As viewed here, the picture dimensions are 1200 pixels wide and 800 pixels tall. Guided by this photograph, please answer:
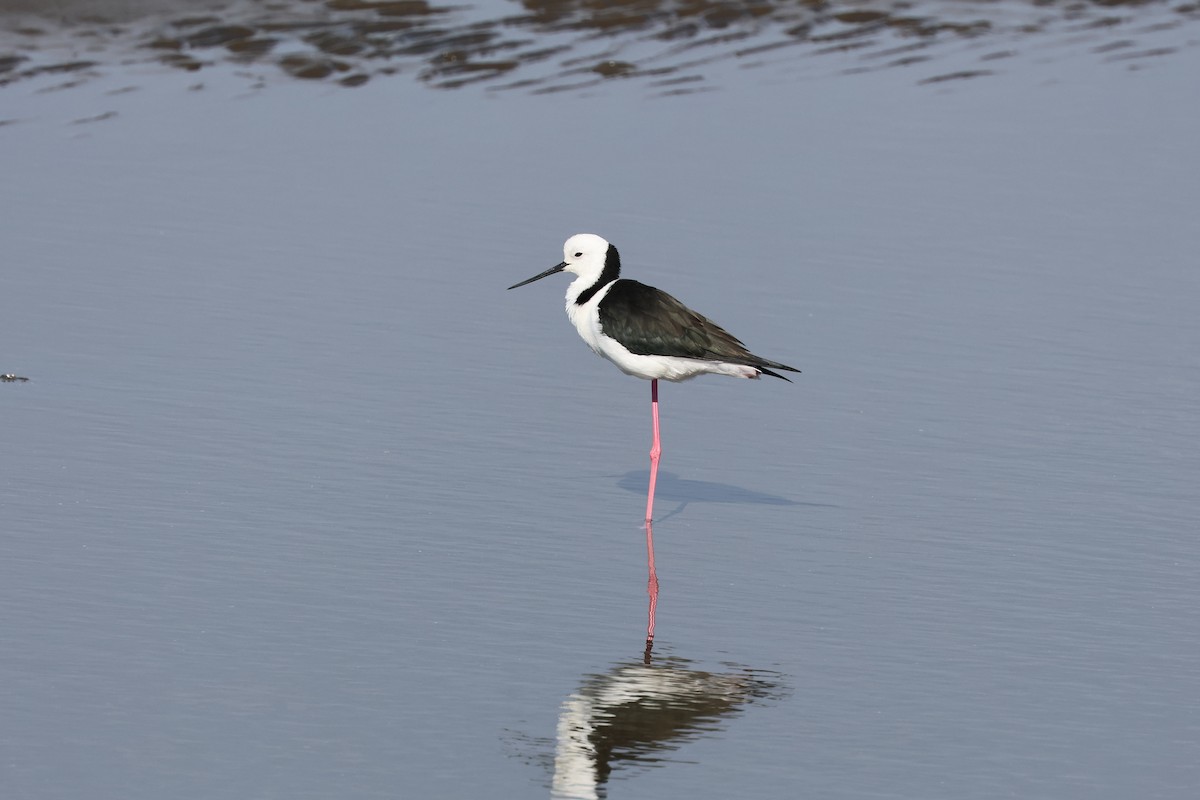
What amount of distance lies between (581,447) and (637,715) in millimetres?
2757

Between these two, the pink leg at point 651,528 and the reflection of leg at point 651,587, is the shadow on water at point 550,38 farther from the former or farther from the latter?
the reflection of leg at point 651,587

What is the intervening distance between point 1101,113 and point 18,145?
7.27 meters

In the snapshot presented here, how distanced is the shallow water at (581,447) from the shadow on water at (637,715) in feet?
0.05

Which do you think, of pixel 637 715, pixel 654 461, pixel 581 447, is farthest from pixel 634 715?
pixel 581 447

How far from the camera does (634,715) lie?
222 inches

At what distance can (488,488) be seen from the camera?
7.66 m

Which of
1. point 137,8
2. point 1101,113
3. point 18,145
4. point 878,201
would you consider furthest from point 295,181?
point 1101,113

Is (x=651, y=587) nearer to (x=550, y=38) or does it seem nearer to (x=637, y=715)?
(x=637, y=715)

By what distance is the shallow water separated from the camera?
5523mm

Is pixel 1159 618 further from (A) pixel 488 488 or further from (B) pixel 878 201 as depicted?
(B) pixel 878 201

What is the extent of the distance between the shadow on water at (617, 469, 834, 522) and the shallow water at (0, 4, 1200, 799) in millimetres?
28

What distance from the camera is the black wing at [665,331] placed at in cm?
791

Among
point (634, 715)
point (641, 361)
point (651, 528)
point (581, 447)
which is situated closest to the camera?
point (634, 715)

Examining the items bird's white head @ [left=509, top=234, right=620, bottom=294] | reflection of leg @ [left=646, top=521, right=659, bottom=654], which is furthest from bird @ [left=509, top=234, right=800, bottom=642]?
reflection of leg @ [left=646, top=521, right=659, bottom=654]
